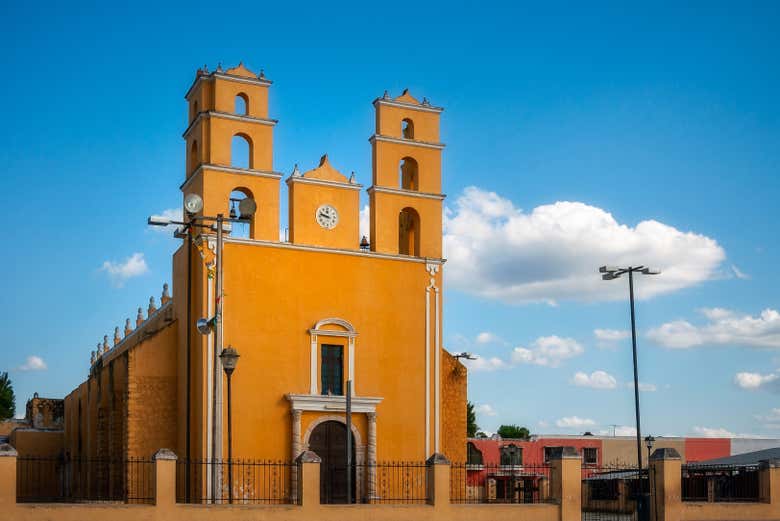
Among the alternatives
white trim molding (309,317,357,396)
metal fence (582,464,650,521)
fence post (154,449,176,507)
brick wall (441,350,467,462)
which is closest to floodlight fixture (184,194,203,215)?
white trim molding (309,317,357,396)

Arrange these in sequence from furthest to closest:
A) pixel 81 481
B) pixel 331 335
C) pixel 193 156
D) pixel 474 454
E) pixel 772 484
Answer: pixel 474 454, pixel 81 481, pixel 193 156, pixel 331 335, pixel 772 484

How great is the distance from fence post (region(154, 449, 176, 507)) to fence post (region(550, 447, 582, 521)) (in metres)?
8.43

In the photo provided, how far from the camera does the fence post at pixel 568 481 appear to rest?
23000mm

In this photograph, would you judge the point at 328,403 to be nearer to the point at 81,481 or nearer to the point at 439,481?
the point at 439,481

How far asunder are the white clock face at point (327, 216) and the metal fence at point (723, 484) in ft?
40.4

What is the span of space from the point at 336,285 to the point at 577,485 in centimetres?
1009

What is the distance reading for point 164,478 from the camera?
1955 cm

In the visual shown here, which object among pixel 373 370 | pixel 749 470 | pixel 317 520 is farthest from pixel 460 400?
pixel 317 520

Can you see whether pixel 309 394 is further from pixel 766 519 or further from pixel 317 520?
pixel 766 519

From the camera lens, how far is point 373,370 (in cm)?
3050

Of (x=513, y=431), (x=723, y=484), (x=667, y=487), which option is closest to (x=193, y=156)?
(x=667, y=487)

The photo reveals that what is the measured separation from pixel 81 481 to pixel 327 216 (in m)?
15.5

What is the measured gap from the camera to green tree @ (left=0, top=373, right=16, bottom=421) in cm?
6494

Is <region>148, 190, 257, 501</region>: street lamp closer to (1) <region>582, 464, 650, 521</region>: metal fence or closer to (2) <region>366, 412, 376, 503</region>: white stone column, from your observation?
(2) <region>366, 412, 376, 503</region>: white stone column
